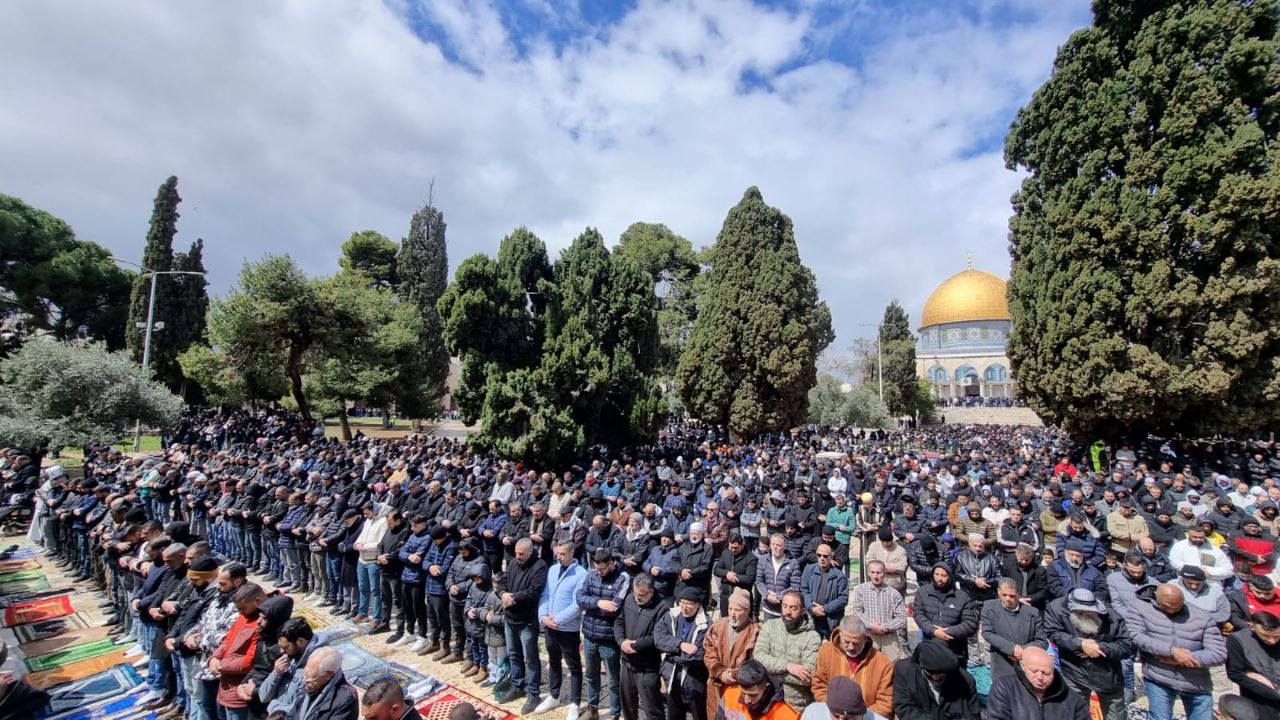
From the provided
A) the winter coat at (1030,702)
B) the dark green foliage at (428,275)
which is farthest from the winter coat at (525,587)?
the dark green foliage at (428,275)

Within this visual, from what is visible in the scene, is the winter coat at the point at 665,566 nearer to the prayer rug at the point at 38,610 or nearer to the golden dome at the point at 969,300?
the prayer rug at the point at 38,610

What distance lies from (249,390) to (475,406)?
16.2 m

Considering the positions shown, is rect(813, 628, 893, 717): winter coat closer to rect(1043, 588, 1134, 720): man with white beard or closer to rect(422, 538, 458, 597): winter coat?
rect(1043, 588, 1134, 720): man with white beard

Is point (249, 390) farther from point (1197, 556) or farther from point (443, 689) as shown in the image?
point (1197, 556)

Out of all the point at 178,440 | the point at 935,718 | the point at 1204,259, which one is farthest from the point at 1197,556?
the point at 178,440

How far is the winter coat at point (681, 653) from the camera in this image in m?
4.38

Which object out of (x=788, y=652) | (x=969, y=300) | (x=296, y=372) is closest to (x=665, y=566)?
(x=788, y=652)

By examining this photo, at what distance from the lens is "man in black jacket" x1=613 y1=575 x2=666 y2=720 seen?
15.0 feet

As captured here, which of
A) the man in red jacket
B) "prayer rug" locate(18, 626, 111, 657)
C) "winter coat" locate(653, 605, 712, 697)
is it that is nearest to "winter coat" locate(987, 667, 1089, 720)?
"winter coat" locate(653, 605, 712, 697)

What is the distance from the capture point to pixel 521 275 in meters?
17.0

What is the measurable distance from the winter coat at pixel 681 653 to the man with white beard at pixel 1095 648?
2738 millimetres

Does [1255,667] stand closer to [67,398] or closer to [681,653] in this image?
[681,653]

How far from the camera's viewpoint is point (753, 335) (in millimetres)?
23281

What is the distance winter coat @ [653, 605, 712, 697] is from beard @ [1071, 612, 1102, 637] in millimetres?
2777
